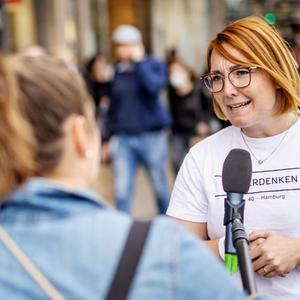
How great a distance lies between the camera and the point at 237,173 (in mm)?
2471

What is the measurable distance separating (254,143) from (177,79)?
7028mm

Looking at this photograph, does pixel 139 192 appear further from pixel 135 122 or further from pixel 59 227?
pixel 59 227

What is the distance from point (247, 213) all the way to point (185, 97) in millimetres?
7140

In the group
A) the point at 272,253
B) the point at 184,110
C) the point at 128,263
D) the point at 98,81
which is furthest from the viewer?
the point at 98,81

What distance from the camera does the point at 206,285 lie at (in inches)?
68.4

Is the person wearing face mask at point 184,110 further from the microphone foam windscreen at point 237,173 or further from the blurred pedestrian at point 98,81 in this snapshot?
Answer: the microphone foam windscreen at point 237,173

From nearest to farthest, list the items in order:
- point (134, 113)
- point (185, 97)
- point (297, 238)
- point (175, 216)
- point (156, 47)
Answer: point (297, 238) < point (175, 216) < point (134, 113) < point (185, 97) < point (156, 47)

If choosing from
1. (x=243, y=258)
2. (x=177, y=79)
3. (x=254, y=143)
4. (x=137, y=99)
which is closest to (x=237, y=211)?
(x=243, y=258)

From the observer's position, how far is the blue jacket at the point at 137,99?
7.59 metres

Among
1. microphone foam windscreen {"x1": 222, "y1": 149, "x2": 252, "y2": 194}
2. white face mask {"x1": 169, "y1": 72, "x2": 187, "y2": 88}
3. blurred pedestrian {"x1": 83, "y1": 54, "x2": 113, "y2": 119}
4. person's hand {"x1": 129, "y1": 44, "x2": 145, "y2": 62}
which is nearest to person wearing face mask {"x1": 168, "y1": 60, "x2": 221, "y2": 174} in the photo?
white face mask {"x1": 169, "y1": 72, "x2": 187, "y2": 88}

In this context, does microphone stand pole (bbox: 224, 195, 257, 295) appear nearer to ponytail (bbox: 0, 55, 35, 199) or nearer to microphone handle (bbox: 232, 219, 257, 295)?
microphone handle (bbox: 232, 219, 257, 295)

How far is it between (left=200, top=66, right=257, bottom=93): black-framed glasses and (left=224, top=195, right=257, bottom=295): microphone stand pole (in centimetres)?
69

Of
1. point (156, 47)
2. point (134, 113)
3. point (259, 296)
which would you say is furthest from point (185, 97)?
point (259, 296)

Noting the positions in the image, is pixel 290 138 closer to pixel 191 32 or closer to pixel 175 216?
pixel 175 216
